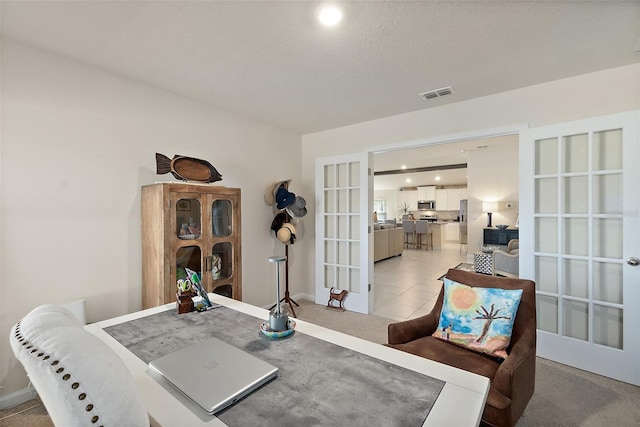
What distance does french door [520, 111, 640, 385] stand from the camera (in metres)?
2.18

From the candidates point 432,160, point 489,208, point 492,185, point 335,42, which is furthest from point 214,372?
point 432,160

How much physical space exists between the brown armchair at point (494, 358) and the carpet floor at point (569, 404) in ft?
1.52

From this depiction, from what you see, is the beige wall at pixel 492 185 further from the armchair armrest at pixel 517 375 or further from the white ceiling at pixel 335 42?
the armchair armrest at pixel 517 375

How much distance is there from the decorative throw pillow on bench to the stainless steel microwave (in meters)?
10.7

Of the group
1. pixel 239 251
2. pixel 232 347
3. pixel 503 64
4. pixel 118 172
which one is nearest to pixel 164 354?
pixel 232 347

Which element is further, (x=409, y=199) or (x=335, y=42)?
(x=409, y=199)

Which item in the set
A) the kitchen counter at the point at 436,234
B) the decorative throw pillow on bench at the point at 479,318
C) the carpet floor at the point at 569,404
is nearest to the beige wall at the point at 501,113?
the decorative throw pillow on bench at the point at 479,318

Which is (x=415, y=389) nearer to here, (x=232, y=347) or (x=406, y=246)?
(x=232, y=347)

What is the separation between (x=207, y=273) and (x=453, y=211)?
11.1m

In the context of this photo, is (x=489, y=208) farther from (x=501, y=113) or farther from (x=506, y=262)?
(x=501, y=113)

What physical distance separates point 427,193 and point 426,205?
1.66 ft

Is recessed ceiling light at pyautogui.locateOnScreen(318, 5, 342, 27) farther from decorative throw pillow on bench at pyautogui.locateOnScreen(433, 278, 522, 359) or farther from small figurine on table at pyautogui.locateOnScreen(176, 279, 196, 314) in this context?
decorative throw pillow on bench at pyautogui.locateOnScreen(433, 278, 522, 359)

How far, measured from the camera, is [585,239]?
242 centimetres

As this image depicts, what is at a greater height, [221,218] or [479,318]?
[221,218]
